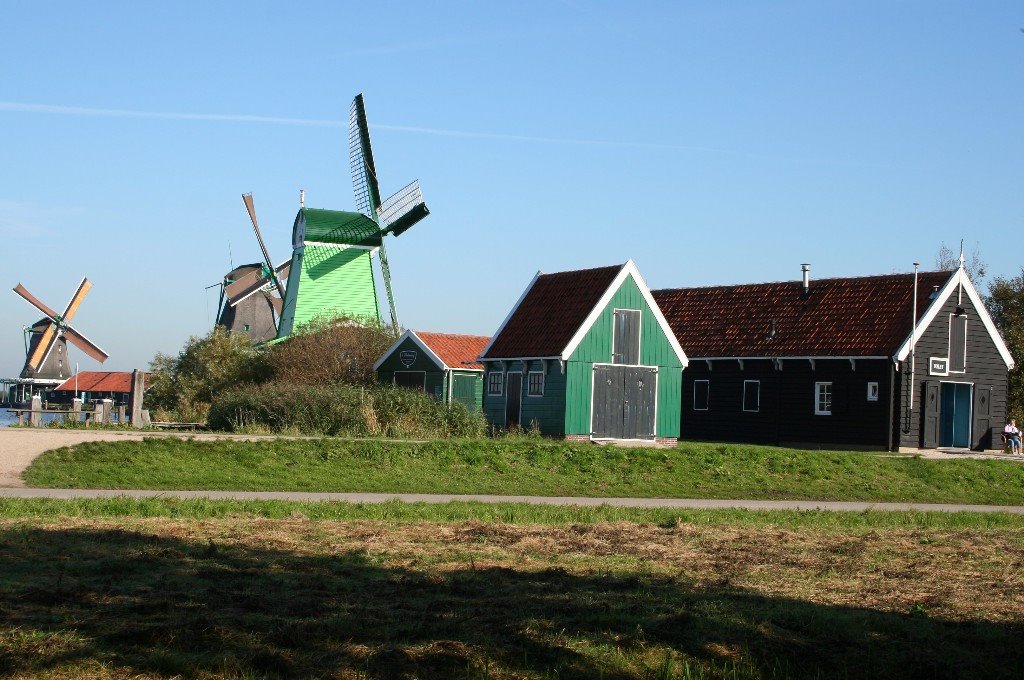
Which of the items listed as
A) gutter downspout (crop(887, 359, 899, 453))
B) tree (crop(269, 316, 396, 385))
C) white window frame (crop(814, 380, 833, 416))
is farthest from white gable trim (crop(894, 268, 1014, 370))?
tree (crop(269, 316, 396, 385))

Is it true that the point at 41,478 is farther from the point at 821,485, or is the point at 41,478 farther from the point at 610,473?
the point at 821,485

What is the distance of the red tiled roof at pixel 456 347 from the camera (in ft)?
138

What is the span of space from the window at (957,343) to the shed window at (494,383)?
14.6 metres

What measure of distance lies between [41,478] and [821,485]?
15.9 meters

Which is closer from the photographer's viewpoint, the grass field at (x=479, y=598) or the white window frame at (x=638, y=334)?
the grass field at (x=479, y=598)

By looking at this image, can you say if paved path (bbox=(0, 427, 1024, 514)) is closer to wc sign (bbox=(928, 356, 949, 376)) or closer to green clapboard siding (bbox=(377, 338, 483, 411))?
wc sign (bbox=(928, 356, 949, 376))

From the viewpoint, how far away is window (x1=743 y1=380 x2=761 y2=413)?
4159 centimetres

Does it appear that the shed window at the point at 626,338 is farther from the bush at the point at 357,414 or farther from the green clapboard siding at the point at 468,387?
the green clapboard siding at the point at 468,387

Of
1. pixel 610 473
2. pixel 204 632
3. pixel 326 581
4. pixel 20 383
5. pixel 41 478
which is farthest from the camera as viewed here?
pixel 20 383

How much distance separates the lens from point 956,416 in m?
40.6

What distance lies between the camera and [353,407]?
3372 cm

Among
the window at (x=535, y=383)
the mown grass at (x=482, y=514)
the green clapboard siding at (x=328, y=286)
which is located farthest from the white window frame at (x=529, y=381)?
the mown grass at (x=482, y=514)

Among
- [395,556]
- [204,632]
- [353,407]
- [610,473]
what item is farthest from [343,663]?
[353,407]

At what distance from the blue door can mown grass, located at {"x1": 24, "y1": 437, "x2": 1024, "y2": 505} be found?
404 inches
